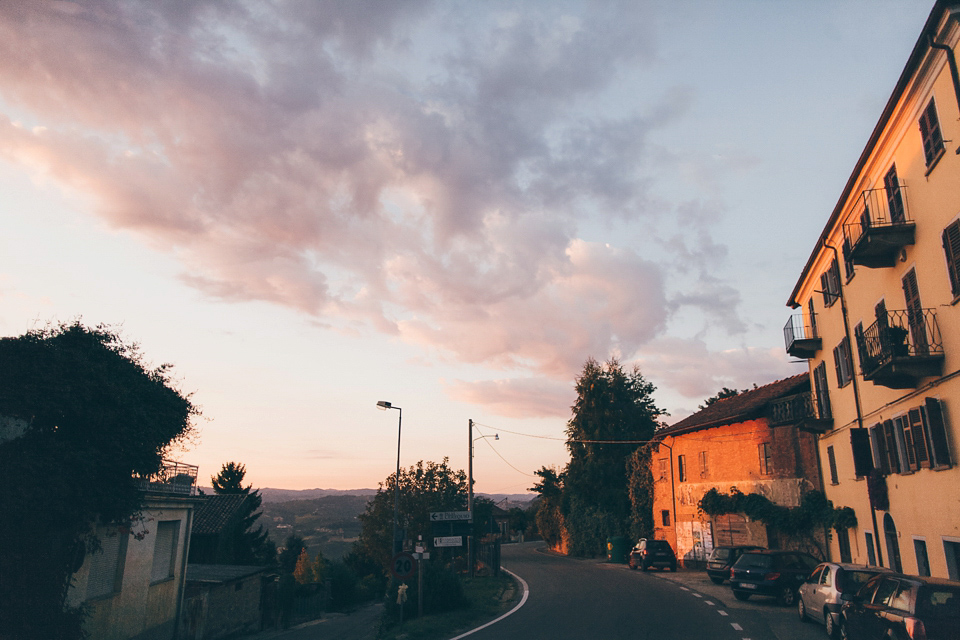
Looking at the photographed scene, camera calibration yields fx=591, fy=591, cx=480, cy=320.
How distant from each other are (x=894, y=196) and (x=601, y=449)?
34791 millimetres

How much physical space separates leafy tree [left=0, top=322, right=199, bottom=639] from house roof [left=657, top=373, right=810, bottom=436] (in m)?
26.7

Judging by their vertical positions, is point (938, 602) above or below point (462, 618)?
above

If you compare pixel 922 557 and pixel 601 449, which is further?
pixel 601 449

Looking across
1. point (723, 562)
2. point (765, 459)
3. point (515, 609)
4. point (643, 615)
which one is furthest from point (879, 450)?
point (515, 609)

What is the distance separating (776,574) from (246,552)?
38934mm

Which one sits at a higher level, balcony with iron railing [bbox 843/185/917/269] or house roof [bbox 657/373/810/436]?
balcony with iron railing [bbox 843/185/917/269]

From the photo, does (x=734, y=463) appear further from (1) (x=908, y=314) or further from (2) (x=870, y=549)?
(1) (x=908, y=314)

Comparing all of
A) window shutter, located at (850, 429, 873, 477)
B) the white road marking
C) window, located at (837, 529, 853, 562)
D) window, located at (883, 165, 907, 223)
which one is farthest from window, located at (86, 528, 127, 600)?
window, located at (837, 529, 853, 562)

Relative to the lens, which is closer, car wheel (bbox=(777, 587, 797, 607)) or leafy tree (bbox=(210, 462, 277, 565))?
car wheel (bbox=(777, 587, 797, 607))

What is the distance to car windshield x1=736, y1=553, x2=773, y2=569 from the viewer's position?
18.0 m

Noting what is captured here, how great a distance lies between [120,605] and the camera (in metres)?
16.7

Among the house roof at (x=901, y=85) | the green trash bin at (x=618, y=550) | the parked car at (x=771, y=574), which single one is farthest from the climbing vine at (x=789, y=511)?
the house roof at (x=901, y=85)

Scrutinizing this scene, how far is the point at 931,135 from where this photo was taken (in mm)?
13695

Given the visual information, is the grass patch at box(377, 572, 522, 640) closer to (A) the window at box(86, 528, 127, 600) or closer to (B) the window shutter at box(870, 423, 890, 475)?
(A) the window at box(86, 528, 127, 600)
